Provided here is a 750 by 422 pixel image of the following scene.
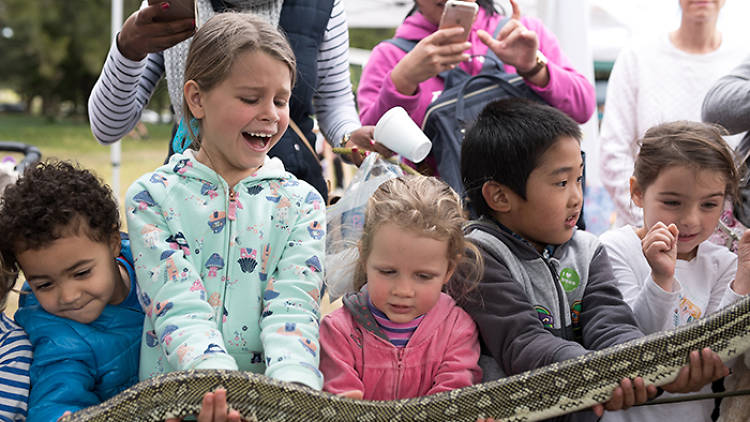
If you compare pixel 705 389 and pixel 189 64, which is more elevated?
pixel 189 64

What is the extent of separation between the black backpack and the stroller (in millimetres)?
1680

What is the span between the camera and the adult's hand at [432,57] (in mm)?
2889

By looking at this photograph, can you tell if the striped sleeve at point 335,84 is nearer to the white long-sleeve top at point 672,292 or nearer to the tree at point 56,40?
the white long-sleeve top at point 672,292

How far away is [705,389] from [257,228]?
1.77 metres

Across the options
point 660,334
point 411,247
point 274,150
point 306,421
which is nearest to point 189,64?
point 274,150

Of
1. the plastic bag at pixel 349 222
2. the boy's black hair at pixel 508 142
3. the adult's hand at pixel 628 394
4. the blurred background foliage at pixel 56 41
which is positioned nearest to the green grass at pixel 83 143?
the blurred background foliage at pixel 56 41

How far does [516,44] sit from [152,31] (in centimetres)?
153

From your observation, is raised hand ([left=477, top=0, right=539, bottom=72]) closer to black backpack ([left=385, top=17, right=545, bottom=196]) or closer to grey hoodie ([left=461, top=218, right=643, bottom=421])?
black backpack ([left=385, top=17, right=545, bottom=196])

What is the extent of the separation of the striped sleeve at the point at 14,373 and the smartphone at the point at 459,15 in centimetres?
201

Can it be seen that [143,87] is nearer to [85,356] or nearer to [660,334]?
[85,356]

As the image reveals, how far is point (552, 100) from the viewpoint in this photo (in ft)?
10.4

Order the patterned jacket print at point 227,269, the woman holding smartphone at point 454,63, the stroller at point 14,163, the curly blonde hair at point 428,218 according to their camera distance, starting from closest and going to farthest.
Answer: the patterned jacket print at point 227,269 → the curly blonde hair at point 428,218 → the woman holding smartphone at point 454,63 → the stroller at point 14,163

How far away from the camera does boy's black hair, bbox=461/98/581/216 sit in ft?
8.33

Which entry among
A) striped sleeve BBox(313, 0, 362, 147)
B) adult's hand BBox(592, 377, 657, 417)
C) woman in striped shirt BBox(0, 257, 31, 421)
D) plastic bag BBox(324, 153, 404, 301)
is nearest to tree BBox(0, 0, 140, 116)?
striped sleeve BBox(313, 0, 362, 147)
